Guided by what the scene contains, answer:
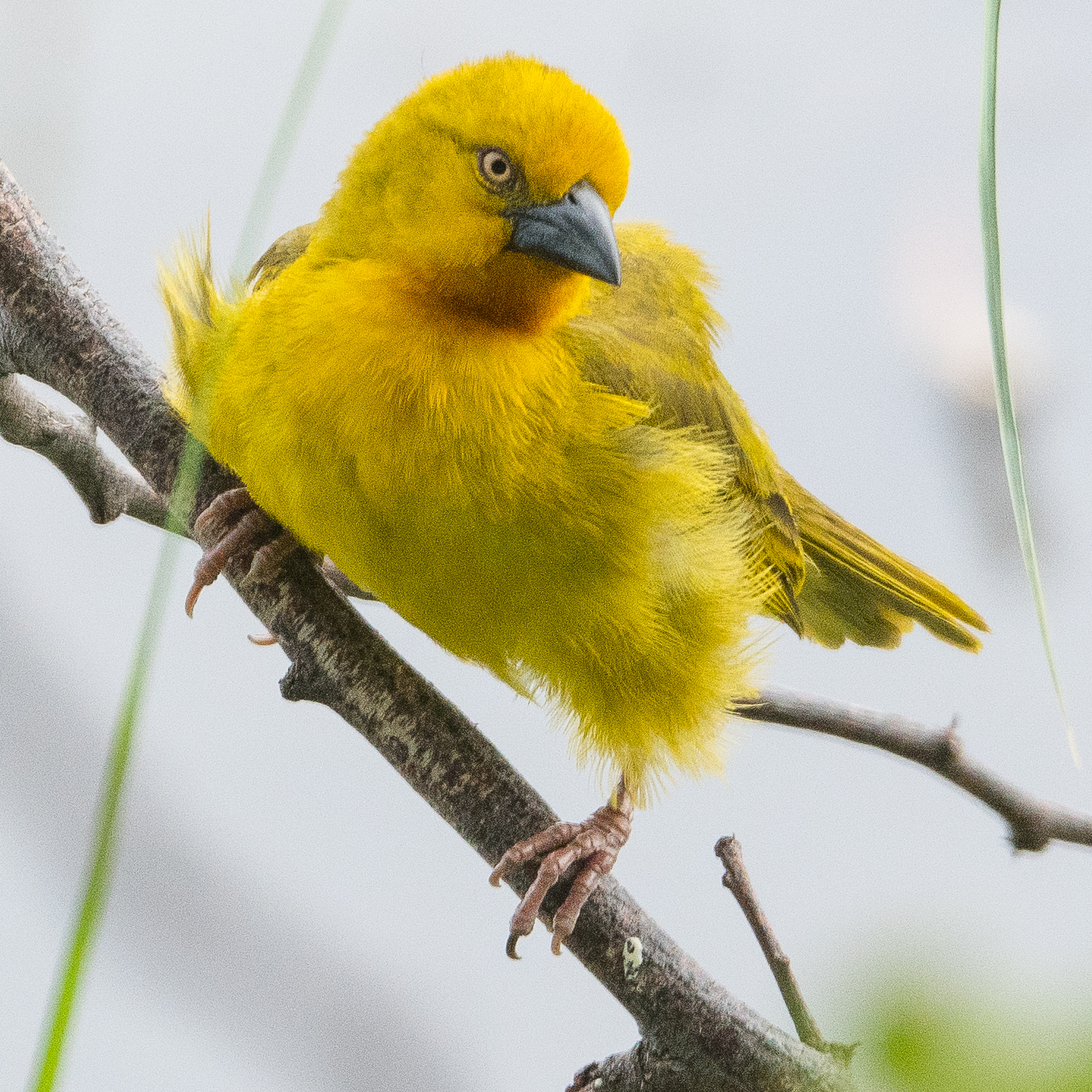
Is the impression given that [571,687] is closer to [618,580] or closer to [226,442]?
[618,580]

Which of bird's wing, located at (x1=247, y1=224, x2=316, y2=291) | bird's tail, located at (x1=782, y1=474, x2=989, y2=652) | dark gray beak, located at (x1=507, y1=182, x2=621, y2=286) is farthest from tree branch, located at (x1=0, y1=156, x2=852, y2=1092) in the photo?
bird's tail, located at (x1=782, y1=474, x2=989, y2=652)

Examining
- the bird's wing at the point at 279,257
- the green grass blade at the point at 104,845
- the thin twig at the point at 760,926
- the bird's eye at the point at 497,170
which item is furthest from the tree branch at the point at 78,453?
the green grass blade at the point at 104,845

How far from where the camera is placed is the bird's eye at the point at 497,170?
1139 millimetres

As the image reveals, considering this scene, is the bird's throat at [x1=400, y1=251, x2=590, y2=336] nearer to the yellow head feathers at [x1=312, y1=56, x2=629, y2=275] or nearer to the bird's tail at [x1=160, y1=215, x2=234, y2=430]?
the yellow head feathers at [x1=312, y1=56, x2=629, y2=275]

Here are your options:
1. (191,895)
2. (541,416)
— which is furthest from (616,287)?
(191,895)

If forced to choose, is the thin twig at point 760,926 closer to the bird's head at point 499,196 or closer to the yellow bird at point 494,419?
the yellow bird at point 494,419

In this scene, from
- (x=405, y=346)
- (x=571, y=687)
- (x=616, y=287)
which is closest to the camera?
(x=405, y=346)

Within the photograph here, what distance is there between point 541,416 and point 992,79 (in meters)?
0.68

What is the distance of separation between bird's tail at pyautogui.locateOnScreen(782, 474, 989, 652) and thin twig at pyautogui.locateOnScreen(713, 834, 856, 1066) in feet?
2.45

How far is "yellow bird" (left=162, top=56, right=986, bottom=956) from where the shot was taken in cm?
112

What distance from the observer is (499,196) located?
114 cm

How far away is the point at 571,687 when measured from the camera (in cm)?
126

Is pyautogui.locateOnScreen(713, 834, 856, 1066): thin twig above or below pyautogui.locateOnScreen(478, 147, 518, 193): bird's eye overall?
below

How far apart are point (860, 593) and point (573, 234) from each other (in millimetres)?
828
